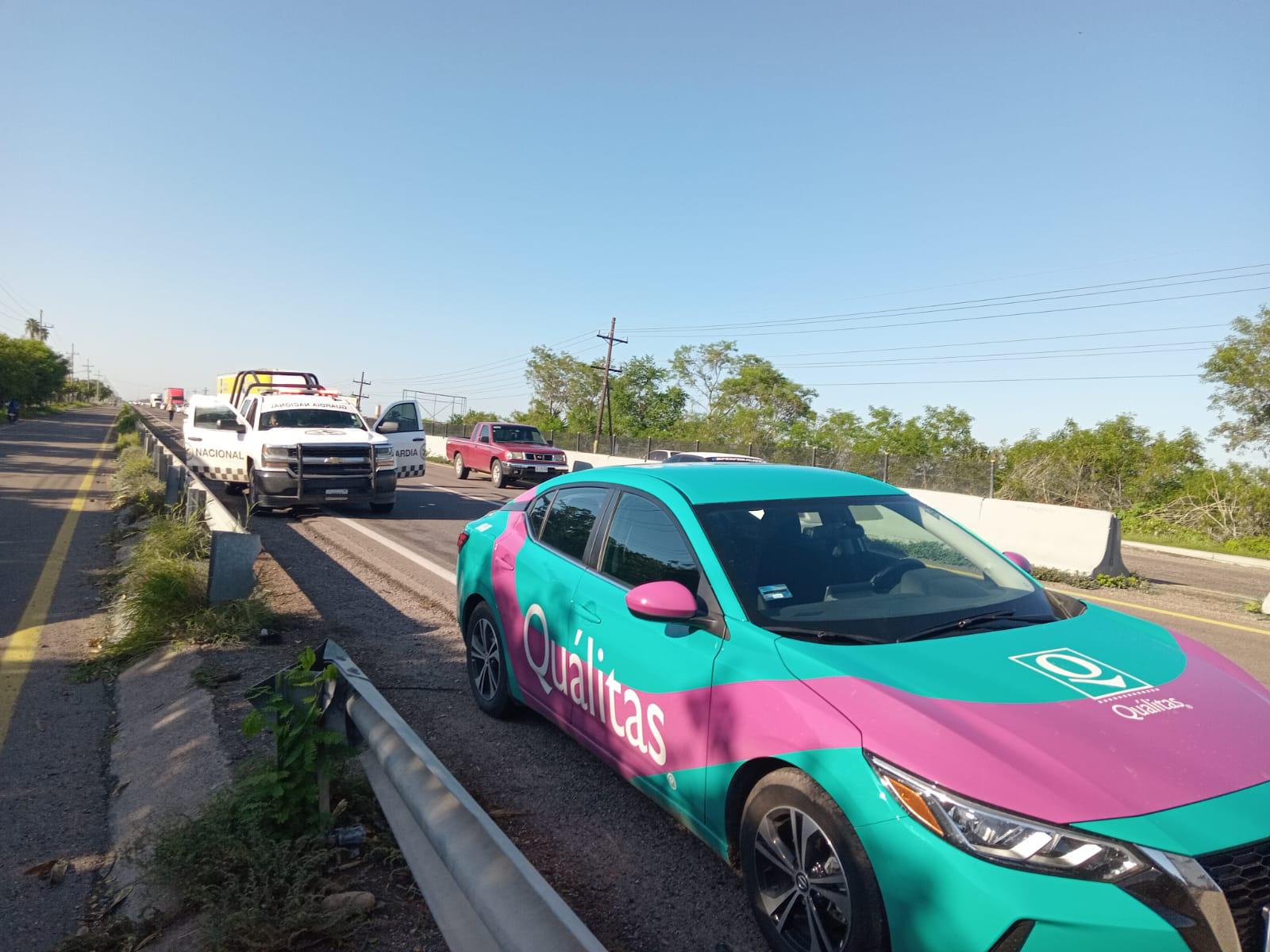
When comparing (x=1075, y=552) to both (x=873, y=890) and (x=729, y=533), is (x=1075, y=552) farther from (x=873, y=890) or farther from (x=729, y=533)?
(x=873, y=890)

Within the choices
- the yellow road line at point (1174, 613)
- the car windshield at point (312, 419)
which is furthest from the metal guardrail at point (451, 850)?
the car windshield at point (312, 419)

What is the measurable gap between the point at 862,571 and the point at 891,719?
119 centimetres

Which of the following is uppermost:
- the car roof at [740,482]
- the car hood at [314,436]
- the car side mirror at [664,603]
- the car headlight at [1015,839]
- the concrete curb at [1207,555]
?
the car roof at [740,482]

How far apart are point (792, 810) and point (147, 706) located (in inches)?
173

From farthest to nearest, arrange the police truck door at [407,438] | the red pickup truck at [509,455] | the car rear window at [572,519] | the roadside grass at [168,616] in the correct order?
1. the red pickup truck at [509,455]
2. the police truck door at [407,438]
3. the roadside grass at [168,616]
4. the car rear window at [572,519]

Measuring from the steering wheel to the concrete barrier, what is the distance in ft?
23.2

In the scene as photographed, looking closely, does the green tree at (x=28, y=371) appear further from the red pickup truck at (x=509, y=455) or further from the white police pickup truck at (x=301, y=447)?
the white police pickup truck at (x=301, y=447)

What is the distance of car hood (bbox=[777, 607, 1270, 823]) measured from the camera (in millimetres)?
2160

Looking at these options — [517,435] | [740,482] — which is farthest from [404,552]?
[517,435]

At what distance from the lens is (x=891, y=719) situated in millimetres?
2383

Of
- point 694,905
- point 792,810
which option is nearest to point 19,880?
point 694,905

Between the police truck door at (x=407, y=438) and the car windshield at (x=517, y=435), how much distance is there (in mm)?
6345

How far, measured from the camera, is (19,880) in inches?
132

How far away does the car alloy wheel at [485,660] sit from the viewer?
15.8 ft
